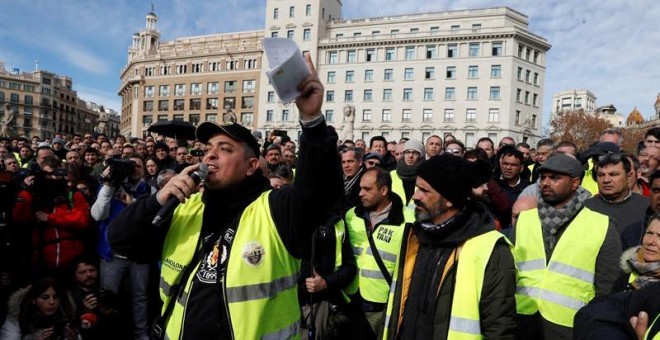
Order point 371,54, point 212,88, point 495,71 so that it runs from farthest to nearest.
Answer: point 212,88
point 371,54
point 495,71

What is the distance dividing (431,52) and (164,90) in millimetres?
43472

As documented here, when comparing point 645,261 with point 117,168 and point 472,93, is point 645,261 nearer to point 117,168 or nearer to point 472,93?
point 117,168

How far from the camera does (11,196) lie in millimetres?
5324

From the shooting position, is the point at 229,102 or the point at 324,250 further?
the point at 229,102

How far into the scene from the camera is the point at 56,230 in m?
5.51

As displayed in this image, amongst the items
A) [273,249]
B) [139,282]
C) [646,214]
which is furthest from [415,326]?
[139,282]

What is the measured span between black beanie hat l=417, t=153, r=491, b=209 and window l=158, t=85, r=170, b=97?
77892 mm

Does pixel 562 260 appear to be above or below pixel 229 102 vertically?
below

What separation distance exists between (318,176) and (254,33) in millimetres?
74591

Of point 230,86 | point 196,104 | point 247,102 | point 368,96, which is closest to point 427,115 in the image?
point 368,96

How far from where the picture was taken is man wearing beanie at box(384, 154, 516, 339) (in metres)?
2.70

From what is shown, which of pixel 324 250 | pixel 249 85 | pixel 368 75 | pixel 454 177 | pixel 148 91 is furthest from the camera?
pixel 148 91


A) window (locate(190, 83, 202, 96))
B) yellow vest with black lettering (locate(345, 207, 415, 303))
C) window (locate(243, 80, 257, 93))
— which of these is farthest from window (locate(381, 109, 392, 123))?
yellow vest with black lettering (locate(345, 207, 415, 303))

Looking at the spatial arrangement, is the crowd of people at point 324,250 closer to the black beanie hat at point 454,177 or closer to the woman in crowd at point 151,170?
the black beanie hat at point 454,177
